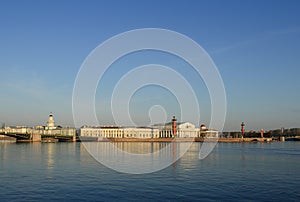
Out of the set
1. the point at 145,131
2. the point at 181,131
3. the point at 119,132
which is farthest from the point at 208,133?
the point at 119,132

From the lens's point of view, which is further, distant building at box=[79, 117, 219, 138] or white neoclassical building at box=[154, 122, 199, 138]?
white neoclassical building at box=[154, 122, 199, 138]

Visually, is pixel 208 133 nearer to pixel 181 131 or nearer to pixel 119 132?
pixel 181 131

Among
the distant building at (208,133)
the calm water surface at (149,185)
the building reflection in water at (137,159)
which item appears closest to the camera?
the calm water surface at (149,185)

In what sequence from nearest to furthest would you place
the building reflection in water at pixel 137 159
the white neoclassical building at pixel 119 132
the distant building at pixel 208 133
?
1. the building reflection in water at pixel 137 159
2. the white neoclassical building at pixel 119 132
3. the distant building at pixel 208 133

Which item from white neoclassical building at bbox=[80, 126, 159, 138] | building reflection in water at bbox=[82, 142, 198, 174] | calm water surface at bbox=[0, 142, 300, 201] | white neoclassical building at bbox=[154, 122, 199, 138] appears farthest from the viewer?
white neoclassical building at bbox=[154, 122, 199, 138]

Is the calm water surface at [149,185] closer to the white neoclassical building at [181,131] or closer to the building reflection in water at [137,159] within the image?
the building reflection in water at [137,159]

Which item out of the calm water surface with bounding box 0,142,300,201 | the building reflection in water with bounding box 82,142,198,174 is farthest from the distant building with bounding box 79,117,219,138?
the calm water surface with bounding box 0,142,300,201

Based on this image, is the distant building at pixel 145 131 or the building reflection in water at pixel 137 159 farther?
the distant building at pixel 145 131

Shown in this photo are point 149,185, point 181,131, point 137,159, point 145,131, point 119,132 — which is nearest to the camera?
point 149,185

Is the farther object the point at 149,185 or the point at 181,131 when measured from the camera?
the point at 181,131

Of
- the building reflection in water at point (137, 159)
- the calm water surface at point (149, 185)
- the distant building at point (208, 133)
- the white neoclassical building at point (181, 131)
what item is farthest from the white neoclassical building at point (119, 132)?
the calm water surface at point (149, 185)

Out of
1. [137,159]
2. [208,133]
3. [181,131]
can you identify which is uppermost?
[181,131]

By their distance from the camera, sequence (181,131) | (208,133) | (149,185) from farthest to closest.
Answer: (208,133) → (181,131) → (149,185)

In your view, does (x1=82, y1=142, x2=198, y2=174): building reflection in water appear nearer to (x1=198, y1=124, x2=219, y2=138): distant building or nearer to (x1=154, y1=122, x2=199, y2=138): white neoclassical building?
(x1=154, y1=122, x2=199, y2=138): white neoclassical building
